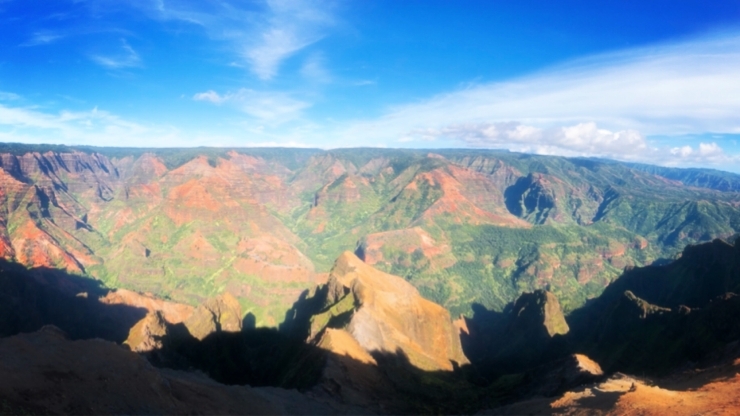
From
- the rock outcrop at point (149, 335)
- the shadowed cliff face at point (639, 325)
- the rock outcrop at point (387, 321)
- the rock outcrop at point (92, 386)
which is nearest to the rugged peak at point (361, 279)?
the rock outcrop at point (387, 321)

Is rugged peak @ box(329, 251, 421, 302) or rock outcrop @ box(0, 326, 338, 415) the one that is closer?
rock outcrop @ box(0, 326, 338, 415)

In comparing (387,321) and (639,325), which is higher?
(387,321)

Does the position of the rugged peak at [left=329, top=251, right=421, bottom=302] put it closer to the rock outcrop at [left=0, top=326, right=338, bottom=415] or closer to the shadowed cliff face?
the shadowed cliff face

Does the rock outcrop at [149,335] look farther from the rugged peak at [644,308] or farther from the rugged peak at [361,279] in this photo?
the rugged peak at [644,308]

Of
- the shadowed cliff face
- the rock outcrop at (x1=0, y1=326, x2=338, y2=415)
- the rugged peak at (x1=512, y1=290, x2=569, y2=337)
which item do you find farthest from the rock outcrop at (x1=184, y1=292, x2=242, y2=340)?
the rugged peak at (x1=512, y1=290, x2=569, y2=337)

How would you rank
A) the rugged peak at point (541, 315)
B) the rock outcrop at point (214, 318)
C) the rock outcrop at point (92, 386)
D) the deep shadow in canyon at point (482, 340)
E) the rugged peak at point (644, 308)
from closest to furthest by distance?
the rock outcrop at point (92, 386), the deep shadow in canyon at point (482, 340), the rugged peak at point (644, 308), the rock outcrop at point (214, 318), the rugged peak at point (541, 315)

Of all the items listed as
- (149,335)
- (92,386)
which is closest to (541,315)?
(149,335)

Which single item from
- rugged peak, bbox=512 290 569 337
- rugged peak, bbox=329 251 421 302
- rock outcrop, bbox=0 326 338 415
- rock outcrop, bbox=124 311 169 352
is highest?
rock outcrop, bbox=0 326 338 415

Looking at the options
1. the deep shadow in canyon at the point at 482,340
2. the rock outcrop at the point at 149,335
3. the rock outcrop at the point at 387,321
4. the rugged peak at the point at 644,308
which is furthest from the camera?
the rugged peak at the point at 644,308

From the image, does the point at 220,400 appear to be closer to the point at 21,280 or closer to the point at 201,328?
A: the point at 201,328

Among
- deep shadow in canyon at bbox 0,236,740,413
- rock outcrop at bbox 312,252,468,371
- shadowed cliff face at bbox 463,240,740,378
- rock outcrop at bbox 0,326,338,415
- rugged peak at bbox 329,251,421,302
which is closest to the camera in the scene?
rock outcrop at bbox 0,326,338,415

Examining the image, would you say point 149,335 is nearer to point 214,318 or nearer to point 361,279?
point 214,318
